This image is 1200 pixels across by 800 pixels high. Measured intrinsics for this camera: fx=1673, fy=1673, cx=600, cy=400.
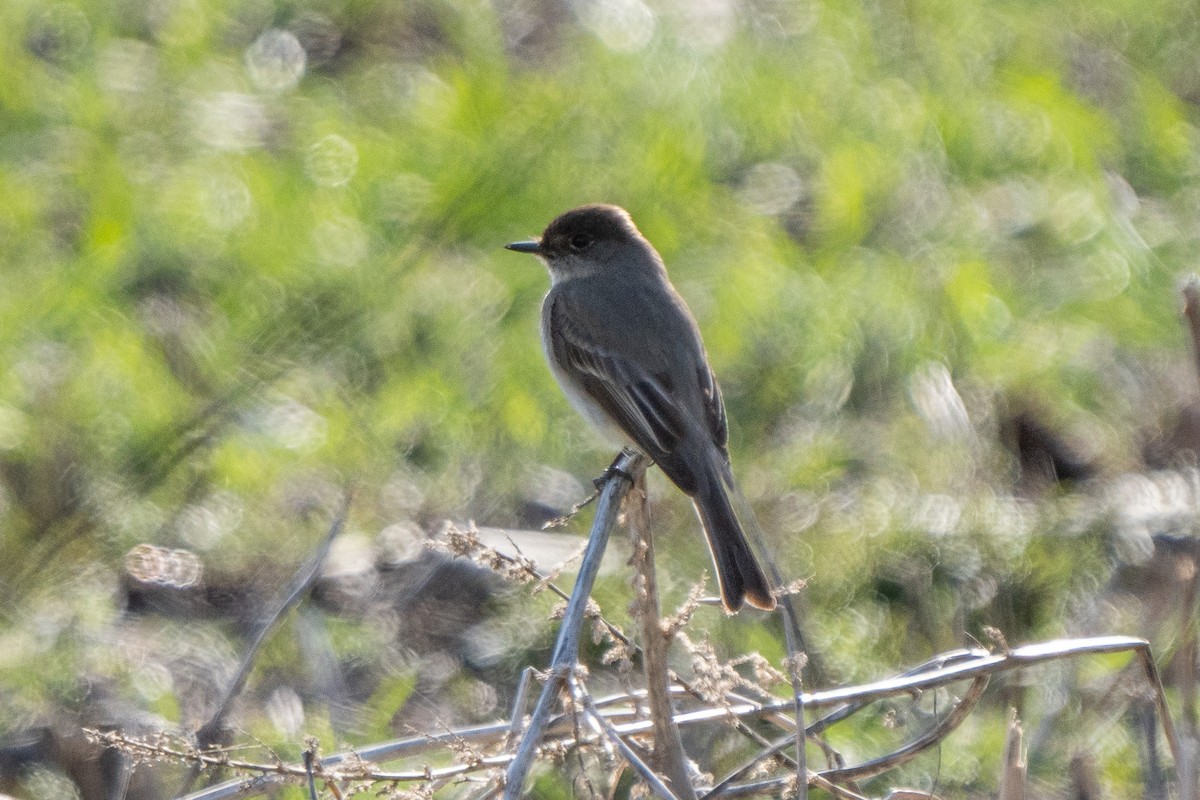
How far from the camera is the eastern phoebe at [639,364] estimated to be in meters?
4.27

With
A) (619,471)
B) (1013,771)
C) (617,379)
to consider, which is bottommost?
(617,379)

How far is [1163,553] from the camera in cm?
525

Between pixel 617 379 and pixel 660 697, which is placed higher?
pixel 660 697

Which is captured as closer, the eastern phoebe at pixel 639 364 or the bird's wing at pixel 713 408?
the eastern phoebe at pixel 639 364

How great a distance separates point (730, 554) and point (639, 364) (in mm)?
810

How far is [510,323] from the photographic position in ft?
18.8

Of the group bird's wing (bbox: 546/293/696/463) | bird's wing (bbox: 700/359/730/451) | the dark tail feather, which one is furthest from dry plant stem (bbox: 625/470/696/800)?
bird's wing (bbox: 700/359/730/451)

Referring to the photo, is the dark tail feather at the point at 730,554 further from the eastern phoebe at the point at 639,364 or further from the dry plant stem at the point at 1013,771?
the dry plant stem at the point at 1013,771

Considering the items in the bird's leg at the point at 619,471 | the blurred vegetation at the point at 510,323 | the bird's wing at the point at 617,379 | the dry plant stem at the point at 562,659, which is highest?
the dry plant stem at the point at 562,659

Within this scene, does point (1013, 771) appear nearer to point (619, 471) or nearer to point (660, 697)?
point (660, 697)

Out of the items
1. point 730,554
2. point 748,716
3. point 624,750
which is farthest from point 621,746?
point 730,554

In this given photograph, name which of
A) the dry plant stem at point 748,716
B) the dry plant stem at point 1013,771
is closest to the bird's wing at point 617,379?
the dry plant stem at point 748,716

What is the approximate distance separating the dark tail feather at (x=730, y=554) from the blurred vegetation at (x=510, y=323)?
63cm

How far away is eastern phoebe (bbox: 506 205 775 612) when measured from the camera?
4.27 m
